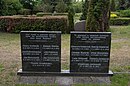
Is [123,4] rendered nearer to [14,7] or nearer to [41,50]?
[14,7]

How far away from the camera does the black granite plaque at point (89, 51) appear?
596 centimetres

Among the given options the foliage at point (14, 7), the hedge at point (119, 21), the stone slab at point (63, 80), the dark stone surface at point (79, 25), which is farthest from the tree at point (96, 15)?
the foliage at point (14, 7)

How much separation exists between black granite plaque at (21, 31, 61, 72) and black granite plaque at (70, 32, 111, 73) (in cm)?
37

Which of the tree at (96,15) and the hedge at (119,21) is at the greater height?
the tree at (96,15)

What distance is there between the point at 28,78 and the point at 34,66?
0.31 m

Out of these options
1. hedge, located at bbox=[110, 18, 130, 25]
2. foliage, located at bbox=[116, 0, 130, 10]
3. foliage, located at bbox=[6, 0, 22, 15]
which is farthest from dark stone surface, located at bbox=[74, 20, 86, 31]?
foliage, located at bbox=[116, 0, 130, 10]

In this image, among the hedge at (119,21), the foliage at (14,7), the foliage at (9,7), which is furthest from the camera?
the foliage at (14,7)

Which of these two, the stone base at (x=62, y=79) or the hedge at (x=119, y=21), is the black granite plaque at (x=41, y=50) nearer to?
the stone base at (x=62, y=79)

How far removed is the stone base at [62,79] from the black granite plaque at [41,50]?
0.17 m

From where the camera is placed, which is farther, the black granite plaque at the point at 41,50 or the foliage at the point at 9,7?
the foliage at the point at 9,7

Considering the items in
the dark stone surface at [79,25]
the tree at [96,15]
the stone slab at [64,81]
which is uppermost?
the tree at [96,15]

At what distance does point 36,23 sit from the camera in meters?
16.4

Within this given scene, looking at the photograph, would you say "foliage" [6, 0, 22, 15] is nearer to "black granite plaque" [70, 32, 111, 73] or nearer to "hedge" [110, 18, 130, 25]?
→ "hedge" [110, 18, 130, 25]

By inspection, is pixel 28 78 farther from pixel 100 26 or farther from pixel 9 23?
pixel 9 23
